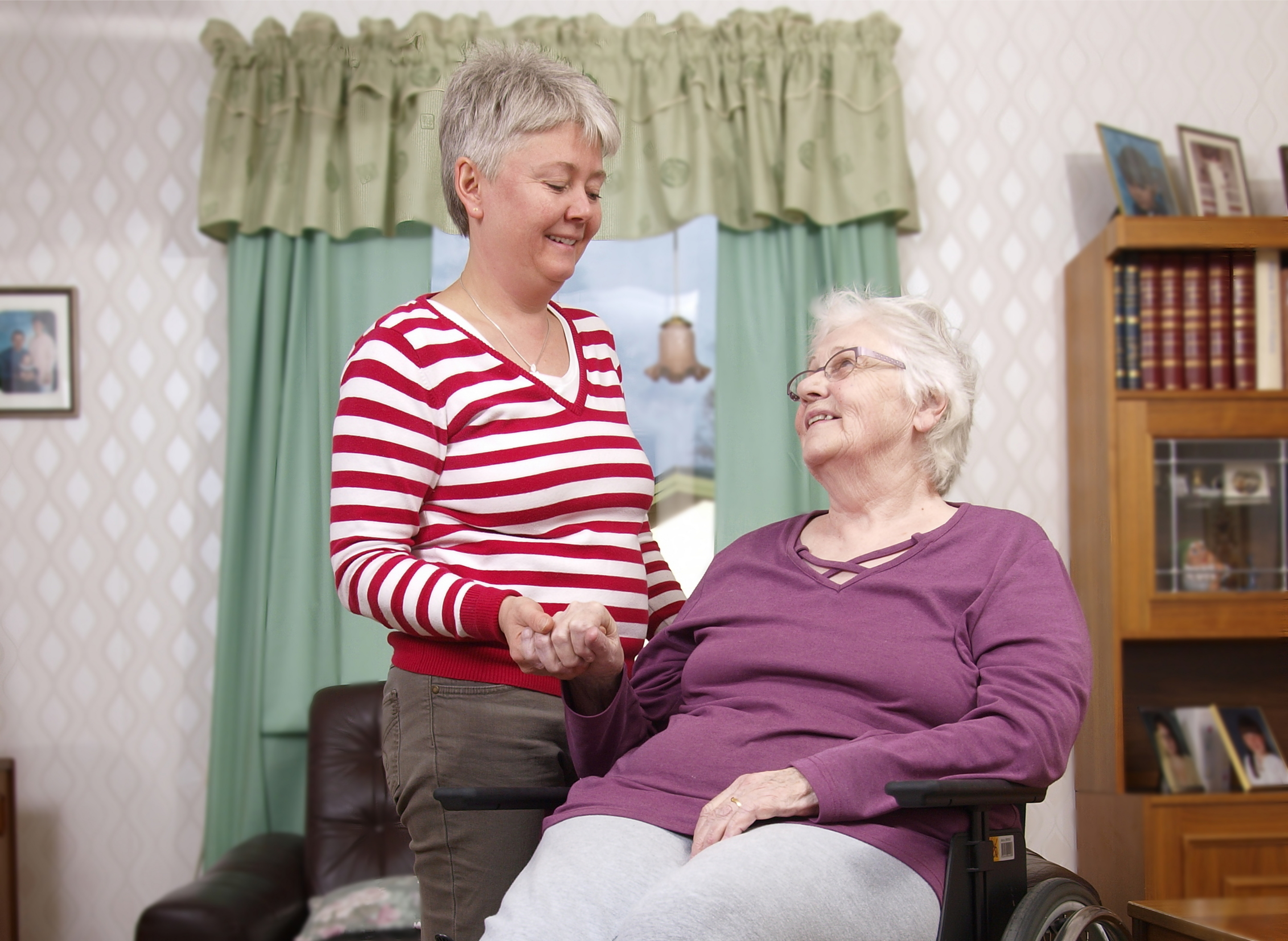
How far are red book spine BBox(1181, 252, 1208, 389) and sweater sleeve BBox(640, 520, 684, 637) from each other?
1502 millimetres

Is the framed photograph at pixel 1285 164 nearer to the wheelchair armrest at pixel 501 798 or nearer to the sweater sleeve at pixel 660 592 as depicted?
the sweater sleeve at pixel 660 592

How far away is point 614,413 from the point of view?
4.22 feet

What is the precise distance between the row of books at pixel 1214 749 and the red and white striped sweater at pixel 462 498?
1714 millimetres

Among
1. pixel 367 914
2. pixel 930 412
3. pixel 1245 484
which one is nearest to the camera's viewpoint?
pixel 930 412

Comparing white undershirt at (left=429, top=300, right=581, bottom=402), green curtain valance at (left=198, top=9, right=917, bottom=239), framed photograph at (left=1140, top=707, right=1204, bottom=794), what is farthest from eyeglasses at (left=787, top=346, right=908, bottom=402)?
framed photograph at (left=1140, top=707, right=1204, bottom=794)

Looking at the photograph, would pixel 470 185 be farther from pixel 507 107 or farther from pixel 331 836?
pixel 331 836

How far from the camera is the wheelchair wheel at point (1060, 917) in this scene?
1.03 metres

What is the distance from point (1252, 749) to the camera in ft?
7.78

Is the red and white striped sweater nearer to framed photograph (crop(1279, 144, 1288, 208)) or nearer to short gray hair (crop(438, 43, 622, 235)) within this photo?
short gray hair (crop(438, 43, 622, 235))

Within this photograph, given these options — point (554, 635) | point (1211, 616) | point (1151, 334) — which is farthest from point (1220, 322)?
point (554, 635)

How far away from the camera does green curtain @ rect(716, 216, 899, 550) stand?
2523mm

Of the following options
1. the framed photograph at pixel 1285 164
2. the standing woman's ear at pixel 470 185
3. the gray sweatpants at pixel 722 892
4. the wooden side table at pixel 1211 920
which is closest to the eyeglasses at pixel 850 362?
the standing woman's ear at pixel 470 185

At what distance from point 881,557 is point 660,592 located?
310 mm

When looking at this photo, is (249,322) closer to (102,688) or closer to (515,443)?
(102,688)
